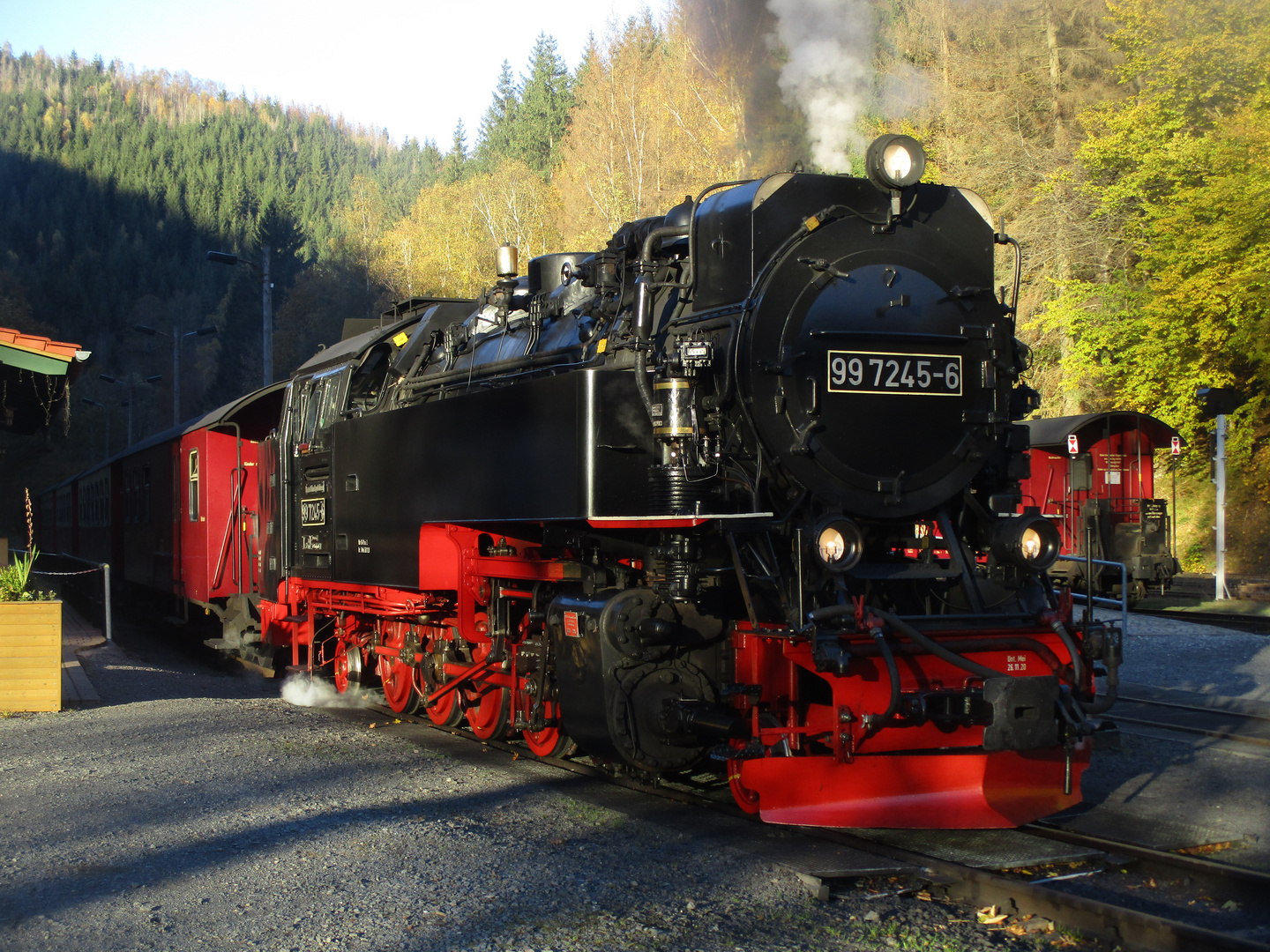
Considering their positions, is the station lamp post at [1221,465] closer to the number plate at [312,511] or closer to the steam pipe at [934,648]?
the steam pipe at [934,648]

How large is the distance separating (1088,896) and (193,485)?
1235 centimetres

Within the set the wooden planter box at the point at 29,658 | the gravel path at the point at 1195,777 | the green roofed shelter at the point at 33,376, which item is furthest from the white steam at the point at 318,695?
the gravel path at the point at 1195,777

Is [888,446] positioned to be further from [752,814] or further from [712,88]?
[712,88]

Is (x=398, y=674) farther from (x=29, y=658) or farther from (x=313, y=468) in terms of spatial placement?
(x=29, y=658)

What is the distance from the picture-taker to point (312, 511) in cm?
910

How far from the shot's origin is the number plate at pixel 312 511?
880 cm

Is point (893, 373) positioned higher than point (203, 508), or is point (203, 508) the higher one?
point (893, 373)

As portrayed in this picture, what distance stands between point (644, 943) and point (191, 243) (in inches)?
3679

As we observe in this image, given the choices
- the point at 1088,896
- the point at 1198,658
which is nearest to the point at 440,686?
the point at 1088,896

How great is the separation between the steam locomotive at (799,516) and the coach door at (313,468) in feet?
8.32

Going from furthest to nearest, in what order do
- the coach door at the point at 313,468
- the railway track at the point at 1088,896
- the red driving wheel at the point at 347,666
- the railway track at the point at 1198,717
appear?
1. the red driving wheel at the point at 347,666
2. the coach door at the point at 313,468
3. the railway track at the point at 1198,717
4. the railway track at the point at 1088,896

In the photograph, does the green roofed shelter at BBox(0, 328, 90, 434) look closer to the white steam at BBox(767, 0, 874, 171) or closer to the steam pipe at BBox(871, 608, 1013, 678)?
the white steam at BBox(767, 0, 874, 171)

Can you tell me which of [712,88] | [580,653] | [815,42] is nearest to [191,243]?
[712,88]

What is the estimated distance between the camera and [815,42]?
11445 millimetres
